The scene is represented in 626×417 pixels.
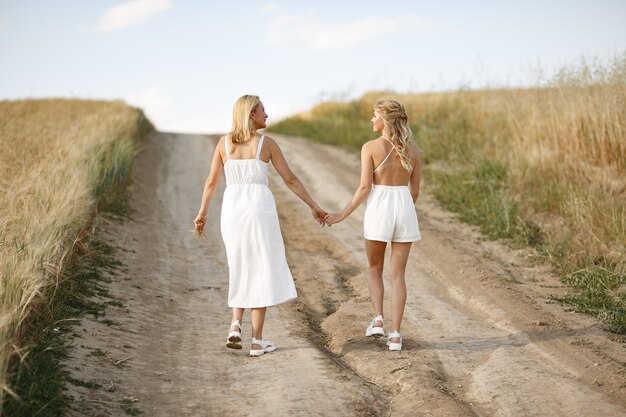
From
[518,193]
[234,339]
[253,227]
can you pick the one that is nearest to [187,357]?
[234,339]

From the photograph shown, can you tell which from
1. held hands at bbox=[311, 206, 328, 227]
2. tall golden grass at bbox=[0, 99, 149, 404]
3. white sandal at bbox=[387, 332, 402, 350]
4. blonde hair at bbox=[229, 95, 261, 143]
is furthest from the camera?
held hands at bbox=[311, 206, 328, 227]

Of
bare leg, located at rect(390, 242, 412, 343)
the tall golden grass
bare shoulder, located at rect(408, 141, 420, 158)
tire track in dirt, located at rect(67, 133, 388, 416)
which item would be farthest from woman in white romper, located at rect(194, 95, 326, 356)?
the tall golden grass

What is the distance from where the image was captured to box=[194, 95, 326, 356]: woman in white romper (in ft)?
21.5

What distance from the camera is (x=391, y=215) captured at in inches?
266

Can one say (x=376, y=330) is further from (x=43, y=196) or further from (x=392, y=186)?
(x=43, y=196)

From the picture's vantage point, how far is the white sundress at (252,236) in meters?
6.56

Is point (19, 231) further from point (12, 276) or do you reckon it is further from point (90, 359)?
point (90, 359)

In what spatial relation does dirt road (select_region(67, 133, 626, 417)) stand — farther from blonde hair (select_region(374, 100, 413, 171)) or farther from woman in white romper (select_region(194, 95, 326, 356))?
blonde hair (select_region(374, 100, 413, 171))

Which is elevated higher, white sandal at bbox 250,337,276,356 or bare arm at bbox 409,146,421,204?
bare arm at bbox 409,146,421,204

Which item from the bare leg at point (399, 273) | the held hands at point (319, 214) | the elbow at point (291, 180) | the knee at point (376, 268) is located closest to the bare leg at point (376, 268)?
the knee at point (376, 268)

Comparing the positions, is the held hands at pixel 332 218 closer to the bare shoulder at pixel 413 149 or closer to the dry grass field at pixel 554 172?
the bare shoulder at pixel 413 149

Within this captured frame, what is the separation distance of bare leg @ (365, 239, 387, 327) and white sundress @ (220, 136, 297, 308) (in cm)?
84

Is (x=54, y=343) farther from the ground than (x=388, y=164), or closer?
closer

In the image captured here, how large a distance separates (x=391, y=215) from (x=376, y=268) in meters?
0.58
